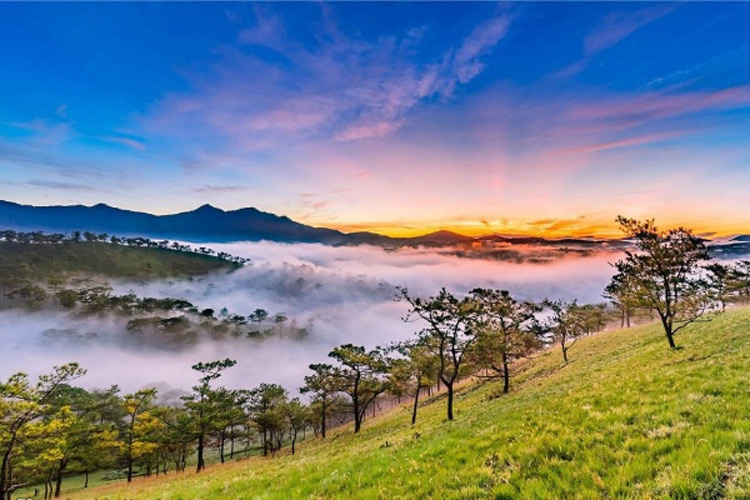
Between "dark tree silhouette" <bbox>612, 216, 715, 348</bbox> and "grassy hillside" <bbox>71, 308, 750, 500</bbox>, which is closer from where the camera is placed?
"grassy hillside" <bbox>71, 308, 750, 500</bbox>

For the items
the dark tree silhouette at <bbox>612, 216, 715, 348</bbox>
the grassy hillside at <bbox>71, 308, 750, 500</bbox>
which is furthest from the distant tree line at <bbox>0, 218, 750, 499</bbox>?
the grassy hillside at <bbox>71, 308, 750, 500</bbox>

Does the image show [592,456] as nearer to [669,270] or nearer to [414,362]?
[669,270]

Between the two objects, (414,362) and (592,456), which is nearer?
(592,456)

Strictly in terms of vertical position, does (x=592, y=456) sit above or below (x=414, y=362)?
above

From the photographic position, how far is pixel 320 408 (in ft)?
268

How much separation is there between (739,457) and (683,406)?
482 cm

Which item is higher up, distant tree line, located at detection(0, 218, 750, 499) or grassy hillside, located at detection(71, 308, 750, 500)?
grassy hillside, located at detection(71, 308, 750, 500)

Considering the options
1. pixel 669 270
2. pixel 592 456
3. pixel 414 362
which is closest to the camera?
pixel 592 456

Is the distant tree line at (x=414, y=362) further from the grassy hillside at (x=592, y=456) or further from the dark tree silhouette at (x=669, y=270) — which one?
the grassy hillside at (x=592, y=456)

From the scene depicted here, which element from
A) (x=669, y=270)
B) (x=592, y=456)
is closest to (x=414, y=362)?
(x=669, y=270)

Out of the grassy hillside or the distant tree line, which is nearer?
the grassy hillside

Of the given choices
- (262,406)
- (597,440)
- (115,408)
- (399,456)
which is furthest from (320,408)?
(597,440)

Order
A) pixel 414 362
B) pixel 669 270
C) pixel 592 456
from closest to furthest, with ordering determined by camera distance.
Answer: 1. pixel 592 456
2. pixel 669 270
3. pixel 414 362

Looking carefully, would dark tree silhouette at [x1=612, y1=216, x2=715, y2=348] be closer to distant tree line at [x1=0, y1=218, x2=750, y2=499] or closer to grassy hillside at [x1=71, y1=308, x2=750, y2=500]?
distant tree line at [x1=0, y1=218, x2=750, y2=499]
